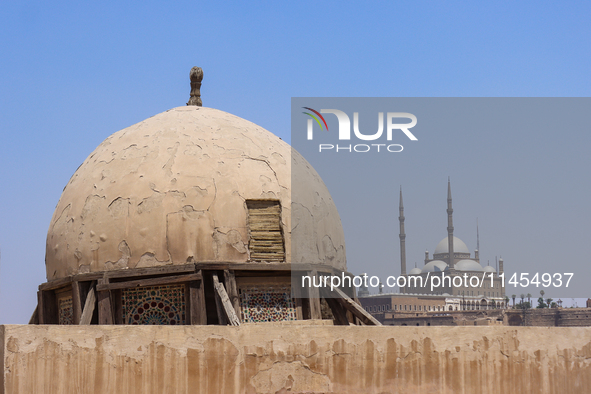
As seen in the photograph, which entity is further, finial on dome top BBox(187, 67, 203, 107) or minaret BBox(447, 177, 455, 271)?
minaret BBox(447, 177, 455, 271)

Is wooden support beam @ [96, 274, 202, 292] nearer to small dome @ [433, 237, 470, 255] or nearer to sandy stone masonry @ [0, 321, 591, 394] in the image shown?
sandy stone masonry @ [0, 321, 591, 394]

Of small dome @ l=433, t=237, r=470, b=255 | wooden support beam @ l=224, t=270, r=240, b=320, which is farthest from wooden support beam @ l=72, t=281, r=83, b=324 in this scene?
small dome @ l=433, t=237, r=470, b=255

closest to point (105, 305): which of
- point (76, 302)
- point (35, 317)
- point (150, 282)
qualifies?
point (76, 302)

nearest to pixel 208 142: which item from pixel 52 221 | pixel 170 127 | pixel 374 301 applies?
pixel 170 127

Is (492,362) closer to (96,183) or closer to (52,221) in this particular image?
(96,183)

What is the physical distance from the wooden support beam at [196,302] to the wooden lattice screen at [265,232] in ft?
2.09

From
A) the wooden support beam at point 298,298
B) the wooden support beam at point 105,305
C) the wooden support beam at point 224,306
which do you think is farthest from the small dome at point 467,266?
the wooden support beam at point 105,305

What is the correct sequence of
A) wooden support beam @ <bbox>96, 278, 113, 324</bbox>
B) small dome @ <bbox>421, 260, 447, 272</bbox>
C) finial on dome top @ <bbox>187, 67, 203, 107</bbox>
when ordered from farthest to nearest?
small dome @ <bbox>421, 260, 447, 272</bbox>
finial on dome top @ <bbox>187, 67, 203, 107</bbox>
wooden support beam @ <bbox>96, 278, 113, 324</bbox>

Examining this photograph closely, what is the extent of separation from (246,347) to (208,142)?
276 cm

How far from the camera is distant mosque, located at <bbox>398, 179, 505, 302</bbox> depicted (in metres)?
70.7

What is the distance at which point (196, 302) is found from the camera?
22.3 ft

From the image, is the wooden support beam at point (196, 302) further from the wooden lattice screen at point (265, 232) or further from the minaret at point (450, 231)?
the minaret at point (450, 231)

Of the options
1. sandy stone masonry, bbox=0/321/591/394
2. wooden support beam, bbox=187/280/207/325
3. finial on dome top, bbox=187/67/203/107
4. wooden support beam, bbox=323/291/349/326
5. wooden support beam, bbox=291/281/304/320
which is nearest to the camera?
sandy stone masonry, bbox=0/321/591/394

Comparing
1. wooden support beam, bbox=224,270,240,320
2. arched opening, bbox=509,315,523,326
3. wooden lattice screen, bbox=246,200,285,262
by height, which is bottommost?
arched opening, bbox=509,315,523,326
